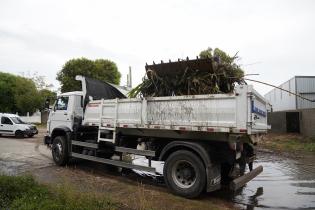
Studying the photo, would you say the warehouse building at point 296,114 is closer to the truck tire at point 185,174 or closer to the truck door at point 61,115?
the truck door at point 61,115

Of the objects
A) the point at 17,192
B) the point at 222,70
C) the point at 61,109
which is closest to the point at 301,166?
the point at 222,70

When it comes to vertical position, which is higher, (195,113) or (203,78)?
(203,78)

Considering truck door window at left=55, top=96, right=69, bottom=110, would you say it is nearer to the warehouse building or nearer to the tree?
the warehouse building

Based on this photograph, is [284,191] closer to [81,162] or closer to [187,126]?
[187,126]

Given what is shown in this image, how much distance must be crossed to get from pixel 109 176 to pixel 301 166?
734cm

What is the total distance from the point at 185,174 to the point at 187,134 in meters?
0.94

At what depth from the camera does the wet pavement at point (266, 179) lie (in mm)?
7559

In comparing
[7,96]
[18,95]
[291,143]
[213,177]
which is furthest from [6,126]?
[7,96]

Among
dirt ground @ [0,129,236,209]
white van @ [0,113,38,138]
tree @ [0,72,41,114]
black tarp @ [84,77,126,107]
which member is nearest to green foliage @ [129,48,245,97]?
dirt ground @ [0,129,236,209]

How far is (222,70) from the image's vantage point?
835cm

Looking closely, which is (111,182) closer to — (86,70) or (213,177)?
(213,177)

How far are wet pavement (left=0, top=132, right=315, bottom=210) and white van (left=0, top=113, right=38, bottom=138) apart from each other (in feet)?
29.2

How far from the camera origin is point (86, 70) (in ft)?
131

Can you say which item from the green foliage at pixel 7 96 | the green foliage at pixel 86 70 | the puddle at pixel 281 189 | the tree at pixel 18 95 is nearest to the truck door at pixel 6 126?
the green foliage at pixel 86 70
